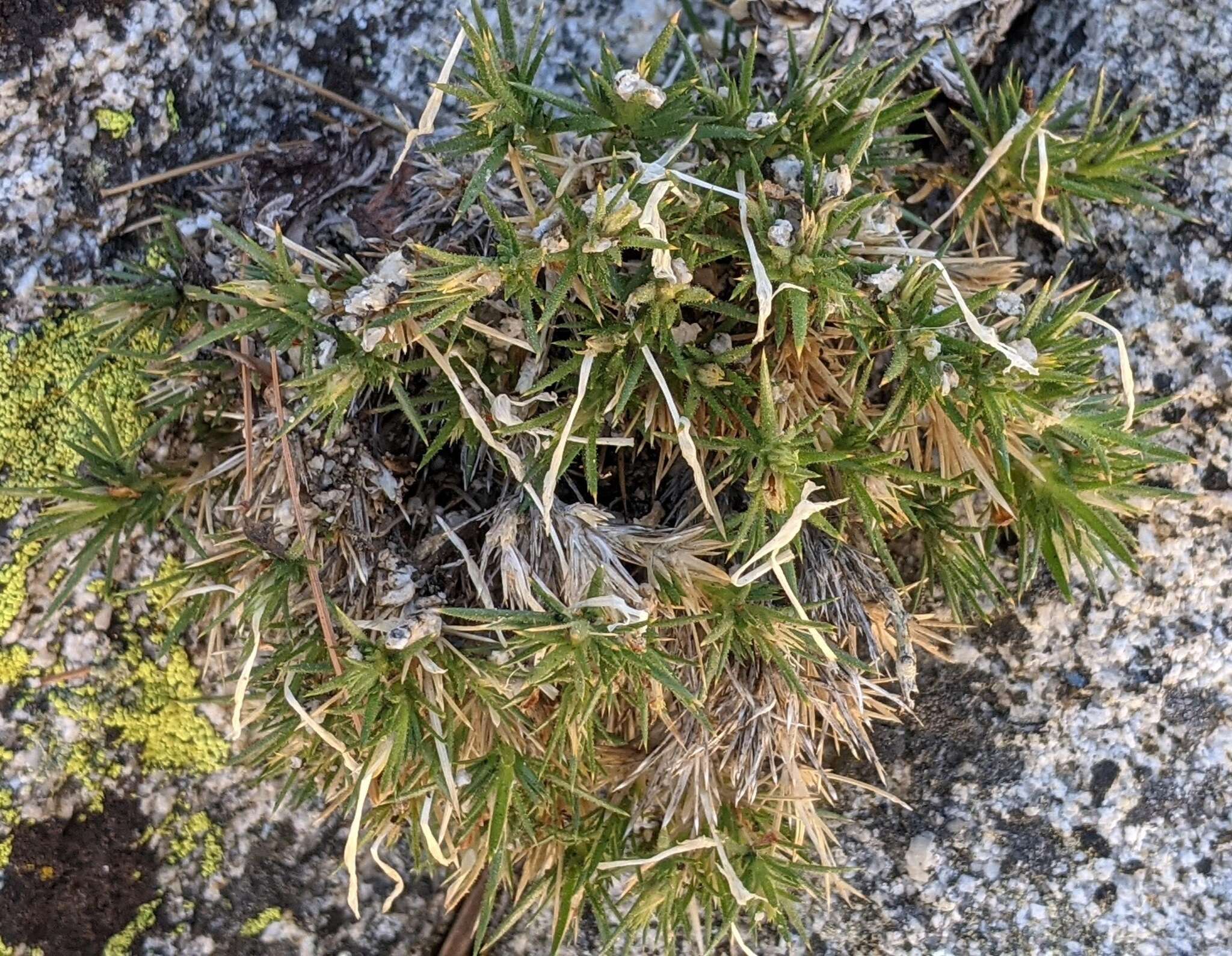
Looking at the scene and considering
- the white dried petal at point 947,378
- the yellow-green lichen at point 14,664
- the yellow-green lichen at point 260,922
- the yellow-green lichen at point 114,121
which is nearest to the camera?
the white dried petal at point 947,378

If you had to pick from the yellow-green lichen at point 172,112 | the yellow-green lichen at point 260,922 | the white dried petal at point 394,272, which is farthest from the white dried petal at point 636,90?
the yellow-green lichen at point 260,922

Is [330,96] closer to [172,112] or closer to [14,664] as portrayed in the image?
[172,112]

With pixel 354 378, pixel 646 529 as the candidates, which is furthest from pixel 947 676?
pixel 354 378

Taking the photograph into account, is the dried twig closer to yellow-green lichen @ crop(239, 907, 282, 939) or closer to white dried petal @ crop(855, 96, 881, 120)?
yellow-green lichen @ crop(239, 907, 282, 939)

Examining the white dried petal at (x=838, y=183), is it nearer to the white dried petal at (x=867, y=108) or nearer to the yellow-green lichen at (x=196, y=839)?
the white dried petal at (x=867, y=108)

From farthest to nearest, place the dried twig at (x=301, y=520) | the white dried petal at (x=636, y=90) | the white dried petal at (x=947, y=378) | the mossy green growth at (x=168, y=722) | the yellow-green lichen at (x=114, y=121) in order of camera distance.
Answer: the mossy green growth at (x=168, y=722)
the yellow-green lichen at (x=114, y=121)
the dried twig at (x=301, y=520)
the white dried petal at (x=947, y=378)
the white dried petal at (x=636, y=90)

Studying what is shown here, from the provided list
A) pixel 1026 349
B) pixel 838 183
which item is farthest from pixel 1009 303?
pixel 838 183

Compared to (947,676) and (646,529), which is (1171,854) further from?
(646,529)
